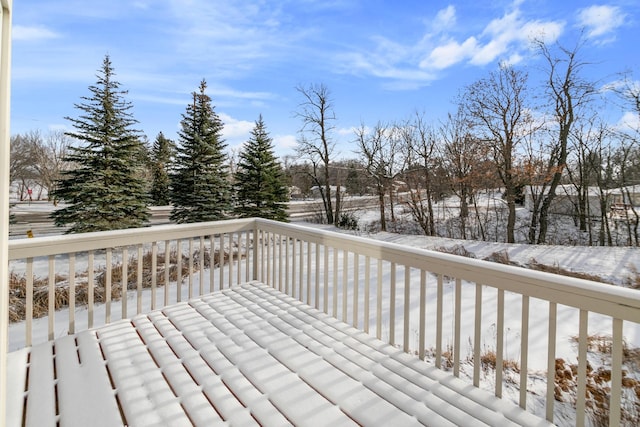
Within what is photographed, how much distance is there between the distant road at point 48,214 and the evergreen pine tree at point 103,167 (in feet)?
8.15

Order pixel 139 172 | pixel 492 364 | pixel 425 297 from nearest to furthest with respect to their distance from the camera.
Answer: pixel 425 297 < pixel 492 364 < pixel 139 172

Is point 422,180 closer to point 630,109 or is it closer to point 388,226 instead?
point 388,226

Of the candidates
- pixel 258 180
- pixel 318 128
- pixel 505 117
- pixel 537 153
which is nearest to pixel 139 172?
pixel 258 180

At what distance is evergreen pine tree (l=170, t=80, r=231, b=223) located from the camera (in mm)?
11227

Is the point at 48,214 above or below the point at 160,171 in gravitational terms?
below

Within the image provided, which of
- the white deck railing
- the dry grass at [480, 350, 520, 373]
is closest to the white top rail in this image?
the white deck railing

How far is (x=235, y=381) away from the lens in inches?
64.1

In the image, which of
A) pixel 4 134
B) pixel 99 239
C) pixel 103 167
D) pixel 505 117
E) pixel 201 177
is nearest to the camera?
pixel 4 134

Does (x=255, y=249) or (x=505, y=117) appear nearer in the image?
(x=255, y=249)

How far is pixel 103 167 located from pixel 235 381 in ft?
32.5

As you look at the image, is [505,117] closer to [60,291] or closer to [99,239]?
[99,239]

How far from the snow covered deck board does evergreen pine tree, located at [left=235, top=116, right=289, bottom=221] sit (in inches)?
376

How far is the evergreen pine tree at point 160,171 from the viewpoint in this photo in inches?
674

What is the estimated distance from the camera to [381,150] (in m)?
13.9
